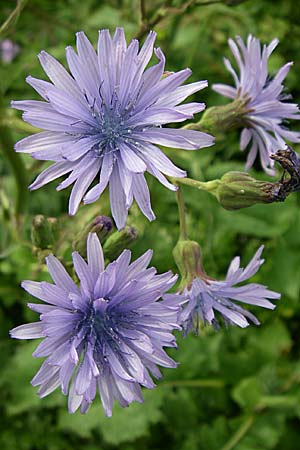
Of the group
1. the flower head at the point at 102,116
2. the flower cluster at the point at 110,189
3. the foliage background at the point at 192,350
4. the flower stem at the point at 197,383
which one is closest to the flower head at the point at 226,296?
the flower cluster at the point at 110,189

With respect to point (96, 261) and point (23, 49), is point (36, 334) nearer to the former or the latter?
point (96, 261)

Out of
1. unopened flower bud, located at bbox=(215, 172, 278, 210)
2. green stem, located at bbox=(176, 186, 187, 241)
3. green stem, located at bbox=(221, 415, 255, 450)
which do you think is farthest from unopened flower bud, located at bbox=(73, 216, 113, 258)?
green stem, located at bbox=(221, 415, 255, 450)

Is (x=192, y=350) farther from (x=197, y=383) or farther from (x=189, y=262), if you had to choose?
(x=189, y=262)

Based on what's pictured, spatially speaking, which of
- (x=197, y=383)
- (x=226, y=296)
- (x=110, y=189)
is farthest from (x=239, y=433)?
(x=110, y=189)

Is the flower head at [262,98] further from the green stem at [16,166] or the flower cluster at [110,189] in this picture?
the green stem at [16,166]

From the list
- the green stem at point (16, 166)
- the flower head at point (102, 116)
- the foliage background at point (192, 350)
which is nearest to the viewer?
the flower head at point (102, 116)
